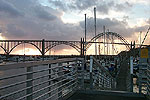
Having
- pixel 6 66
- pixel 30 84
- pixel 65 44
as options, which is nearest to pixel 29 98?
pixel 30 84

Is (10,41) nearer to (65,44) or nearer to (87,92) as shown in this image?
(65,44)

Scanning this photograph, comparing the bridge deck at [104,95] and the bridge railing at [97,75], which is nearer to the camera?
the bridge deck at [104,95]

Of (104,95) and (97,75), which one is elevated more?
(97,75)

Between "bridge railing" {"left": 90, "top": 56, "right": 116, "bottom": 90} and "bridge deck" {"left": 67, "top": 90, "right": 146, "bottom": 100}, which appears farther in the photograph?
"bridge railing" {"left": 90, "top": 56, "right": 116, "bottom": 90}

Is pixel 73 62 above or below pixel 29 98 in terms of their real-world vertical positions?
above

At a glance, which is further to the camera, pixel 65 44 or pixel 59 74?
pixel 65 44

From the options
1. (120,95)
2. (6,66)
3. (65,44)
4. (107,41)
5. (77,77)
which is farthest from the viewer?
(65,44)

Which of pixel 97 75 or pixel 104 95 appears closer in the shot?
pixel 104 95

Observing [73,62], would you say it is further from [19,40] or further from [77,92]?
[19,40]

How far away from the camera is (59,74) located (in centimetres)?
435

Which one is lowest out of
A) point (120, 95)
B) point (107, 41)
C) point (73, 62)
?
point (120, 95)

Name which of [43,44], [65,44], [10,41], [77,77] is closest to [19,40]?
[10,41]

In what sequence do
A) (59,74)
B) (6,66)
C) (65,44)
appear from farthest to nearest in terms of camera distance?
1. (65,44)
2. (59,74)
3. (6,66)

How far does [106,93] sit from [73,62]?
1.38 m
